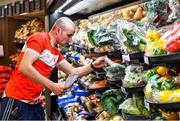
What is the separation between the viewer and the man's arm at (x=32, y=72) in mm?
2760

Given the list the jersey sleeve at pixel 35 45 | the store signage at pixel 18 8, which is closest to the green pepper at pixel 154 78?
the jersey sleeve at pixel 35 45

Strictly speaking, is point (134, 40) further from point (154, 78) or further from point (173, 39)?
point (173, 39)

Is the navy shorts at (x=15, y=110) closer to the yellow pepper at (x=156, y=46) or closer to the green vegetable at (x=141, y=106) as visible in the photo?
the green vegetable at (x=141, y=106)

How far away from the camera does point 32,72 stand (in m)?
2.75

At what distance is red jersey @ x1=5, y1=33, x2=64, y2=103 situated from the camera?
9.61 feet

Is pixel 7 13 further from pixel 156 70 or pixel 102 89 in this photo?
→ pixel 156 70

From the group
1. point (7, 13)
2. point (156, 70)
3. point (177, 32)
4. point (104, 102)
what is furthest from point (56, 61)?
point (7, 13)

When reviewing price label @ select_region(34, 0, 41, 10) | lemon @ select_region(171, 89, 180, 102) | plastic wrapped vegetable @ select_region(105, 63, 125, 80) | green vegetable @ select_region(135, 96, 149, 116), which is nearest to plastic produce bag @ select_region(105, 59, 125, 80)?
plastic wrapped vegetable @ select_region(105, 63, 125, 80)

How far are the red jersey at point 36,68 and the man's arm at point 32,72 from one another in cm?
10

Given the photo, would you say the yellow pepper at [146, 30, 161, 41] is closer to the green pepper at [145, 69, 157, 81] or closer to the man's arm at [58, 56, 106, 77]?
the green pepper at [145, 69, 157, 81]

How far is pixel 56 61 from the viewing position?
3.18 metres

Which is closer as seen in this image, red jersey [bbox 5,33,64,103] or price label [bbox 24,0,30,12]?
red jersey [bbox 5,33,64,103]

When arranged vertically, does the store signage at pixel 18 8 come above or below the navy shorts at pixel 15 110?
above

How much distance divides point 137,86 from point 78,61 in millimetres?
2375
